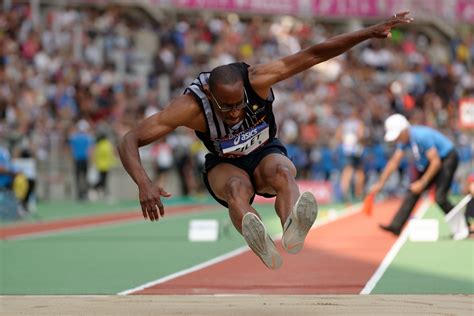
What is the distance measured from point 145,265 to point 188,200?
14760 mm

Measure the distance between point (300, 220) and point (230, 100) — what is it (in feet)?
3.15

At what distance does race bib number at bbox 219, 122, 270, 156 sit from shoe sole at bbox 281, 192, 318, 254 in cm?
89

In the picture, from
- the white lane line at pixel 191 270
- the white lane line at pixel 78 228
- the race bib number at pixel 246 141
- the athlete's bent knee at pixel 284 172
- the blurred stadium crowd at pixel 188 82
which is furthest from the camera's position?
the blurred stadium crowd at pixel 188 82

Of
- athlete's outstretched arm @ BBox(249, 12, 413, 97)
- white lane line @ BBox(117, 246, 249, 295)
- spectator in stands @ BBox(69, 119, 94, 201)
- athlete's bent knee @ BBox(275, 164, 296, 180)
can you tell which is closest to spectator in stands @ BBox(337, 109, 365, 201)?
spectator in stands @ BBox(69, 119, 94, 201)

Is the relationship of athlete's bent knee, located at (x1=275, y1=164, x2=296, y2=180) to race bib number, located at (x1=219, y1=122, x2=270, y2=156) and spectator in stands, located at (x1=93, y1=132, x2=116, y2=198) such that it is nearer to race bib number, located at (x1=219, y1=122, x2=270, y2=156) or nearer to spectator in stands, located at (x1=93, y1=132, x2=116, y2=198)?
race bib number, located at (x1=219, y1=122, x2=270, y2=156)

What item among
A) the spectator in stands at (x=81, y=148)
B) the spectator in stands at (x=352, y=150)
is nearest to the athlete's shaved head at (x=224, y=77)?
the spectator in stands at (x=352, y=150)

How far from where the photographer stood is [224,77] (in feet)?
23.3

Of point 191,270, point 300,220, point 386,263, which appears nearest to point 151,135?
point 300,220

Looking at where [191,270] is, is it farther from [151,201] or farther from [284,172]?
[151,201]

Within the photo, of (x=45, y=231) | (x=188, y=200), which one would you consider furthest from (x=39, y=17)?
(x=45, y=231)

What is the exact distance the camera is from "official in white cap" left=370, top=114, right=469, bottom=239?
13328 millimetres

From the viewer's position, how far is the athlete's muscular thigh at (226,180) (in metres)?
7.51

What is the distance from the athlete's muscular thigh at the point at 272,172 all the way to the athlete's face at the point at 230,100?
0.51 meters

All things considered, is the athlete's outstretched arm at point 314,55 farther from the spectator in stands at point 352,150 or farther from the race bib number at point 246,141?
the spectator in stands at point 352,150
